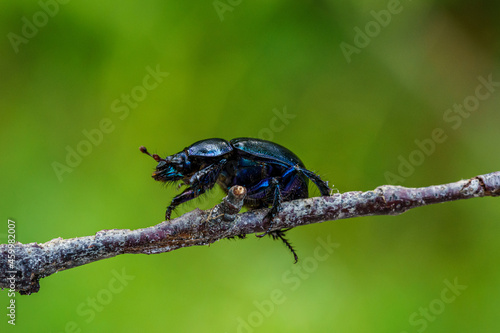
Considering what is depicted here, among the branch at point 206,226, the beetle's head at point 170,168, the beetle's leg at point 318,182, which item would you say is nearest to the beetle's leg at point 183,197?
the beetle's head at point 170,168

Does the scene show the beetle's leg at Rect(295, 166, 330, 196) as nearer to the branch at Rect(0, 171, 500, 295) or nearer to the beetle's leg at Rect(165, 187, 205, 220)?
the branch at Rect(0, 171, 500, 295)

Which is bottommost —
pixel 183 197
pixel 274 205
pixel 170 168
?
pixel 274 205

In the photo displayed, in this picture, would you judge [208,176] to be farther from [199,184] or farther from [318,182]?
[318,182]

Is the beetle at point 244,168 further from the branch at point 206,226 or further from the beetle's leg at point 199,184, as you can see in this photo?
the branch at point 206,226

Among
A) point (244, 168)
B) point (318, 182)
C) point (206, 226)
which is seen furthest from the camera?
point (244, 168)

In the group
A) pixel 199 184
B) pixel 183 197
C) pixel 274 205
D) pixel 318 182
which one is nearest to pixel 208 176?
pixel 199 184

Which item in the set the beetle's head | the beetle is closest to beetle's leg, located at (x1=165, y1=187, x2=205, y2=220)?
the beetle

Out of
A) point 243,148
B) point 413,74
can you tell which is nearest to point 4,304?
point 243,148
